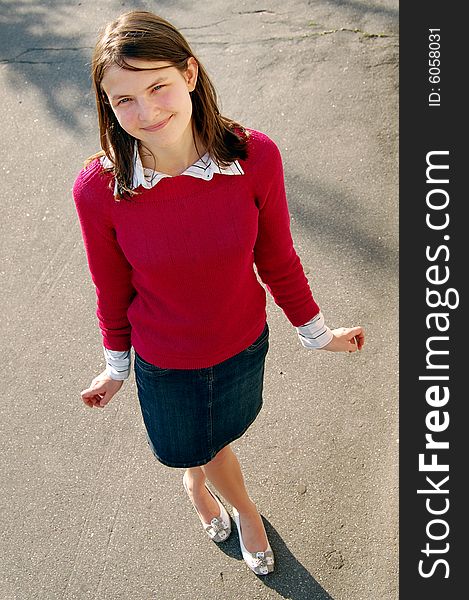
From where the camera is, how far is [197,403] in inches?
110

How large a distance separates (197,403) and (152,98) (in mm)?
964

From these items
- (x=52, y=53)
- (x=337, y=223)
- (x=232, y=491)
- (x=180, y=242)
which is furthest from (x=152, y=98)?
(x=52, y=53)

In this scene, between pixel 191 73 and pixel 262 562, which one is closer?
pixel 191 73

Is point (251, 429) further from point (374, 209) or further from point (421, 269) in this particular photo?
point (374, 209)

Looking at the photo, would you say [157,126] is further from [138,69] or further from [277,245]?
[277,245]

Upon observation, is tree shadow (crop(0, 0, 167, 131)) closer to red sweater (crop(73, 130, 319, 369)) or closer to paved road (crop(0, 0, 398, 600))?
paved road (crop(0, 0, 398, 600))

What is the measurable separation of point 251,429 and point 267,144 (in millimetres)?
1605

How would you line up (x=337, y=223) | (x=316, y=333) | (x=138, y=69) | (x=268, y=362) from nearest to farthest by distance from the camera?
(x=138, y=69) → (x=316, y=333) → (x=268, y=362) → (x=337, y=223)

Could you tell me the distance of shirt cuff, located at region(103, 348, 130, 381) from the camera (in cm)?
284

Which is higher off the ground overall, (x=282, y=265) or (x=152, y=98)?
(x=152, y=98)

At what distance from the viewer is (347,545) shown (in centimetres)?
338

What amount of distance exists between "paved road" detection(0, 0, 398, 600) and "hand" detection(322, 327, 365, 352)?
0.75 m

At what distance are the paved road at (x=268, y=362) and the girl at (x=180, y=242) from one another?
0.73 meters

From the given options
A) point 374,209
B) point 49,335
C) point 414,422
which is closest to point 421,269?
point 374,209
